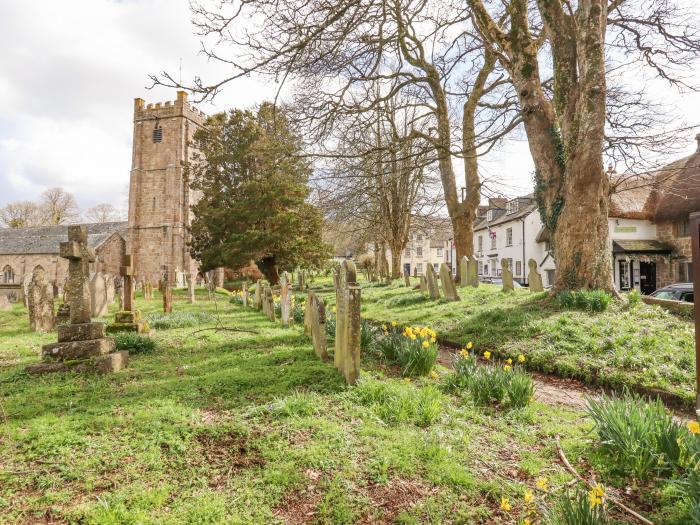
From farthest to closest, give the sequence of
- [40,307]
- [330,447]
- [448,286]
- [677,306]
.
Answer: [448,286], [40,307], [677,306], [330,447]

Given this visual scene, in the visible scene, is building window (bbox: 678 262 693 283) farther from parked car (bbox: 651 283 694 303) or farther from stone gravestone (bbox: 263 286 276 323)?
stone gravestone (bbox: 263 286 276 323)

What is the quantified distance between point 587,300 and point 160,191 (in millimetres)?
38455

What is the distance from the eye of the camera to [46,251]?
121 ft

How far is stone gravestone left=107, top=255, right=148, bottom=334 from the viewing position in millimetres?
7863

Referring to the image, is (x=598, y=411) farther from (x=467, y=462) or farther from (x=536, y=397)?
(x=536, y=397)

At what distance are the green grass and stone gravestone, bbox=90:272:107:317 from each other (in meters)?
8.57

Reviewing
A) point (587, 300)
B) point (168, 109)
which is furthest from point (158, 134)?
point (587, 300)

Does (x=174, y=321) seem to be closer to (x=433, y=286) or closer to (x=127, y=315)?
(x=127, y=315)

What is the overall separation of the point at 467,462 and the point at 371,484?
0.77 m

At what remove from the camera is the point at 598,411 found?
10.4ft

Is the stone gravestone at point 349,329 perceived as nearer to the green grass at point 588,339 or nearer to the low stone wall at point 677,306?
the green grass at point 588,339

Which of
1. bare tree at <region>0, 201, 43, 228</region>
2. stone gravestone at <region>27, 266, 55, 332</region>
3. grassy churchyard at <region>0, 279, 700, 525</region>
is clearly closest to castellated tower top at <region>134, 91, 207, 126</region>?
bare tree at <region>0, 201, 43, 228</region>

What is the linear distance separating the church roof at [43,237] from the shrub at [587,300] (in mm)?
37854

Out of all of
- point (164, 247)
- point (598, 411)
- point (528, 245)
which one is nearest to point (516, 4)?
point (598, 411)
